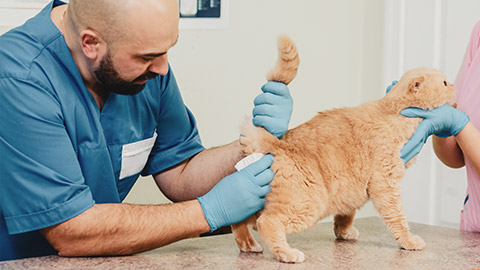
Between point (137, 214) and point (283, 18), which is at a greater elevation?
point (283, 18)

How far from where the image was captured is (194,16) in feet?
6.30

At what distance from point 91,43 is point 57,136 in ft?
0.81

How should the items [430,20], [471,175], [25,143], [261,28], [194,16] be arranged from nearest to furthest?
1. [25,143]
2. [471,175]
3. [194,16]
4. [261,28]
5. [430,20]

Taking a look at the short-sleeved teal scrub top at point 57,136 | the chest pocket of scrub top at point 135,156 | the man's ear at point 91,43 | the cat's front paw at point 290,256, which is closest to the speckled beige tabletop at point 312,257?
the cat's front paw at point 290,256

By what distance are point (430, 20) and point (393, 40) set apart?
0.18m

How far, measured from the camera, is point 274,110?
4.13ft

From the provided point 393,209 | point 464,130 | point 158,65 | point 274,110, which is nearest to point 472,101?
point 464,130

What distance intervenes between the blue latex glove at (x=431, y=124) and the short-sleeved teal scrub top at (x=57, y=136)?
674 mm

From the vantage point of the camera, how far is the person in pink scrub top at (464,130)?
4.17 feet

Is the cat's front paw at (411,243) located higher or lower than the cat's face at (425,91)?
lower

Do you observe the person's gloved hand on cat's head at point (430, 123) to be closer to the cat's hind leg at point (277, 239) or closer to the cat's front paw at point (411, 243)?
the cat's front paw at point (411, 243)

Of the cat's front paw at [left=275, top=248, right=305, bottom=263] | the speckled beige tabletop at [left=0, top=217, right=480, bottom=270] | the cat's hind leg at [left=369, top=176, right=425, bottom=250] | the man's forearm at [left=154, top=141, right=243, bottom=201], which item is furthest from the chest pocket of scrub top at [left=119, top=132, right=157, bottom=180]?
the cat's hind leg at [left=369, top=176, right=425, bottom=250]

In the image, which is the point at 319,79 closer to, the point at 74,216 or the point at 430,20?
the point at 430,20

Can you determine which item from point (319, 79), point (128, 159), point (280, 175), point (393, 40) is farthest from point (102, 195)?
point (393, 40)
